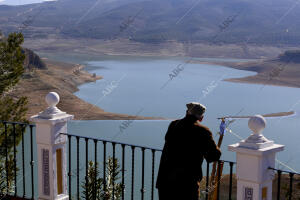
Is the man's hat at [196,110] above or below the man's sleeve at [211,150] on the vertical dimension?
above

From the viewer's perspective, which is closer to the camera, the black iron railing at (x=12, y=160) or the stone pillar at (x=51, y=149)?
the stone pillar at (x=51, y=149)

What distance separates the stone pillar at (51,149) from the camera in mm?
4660

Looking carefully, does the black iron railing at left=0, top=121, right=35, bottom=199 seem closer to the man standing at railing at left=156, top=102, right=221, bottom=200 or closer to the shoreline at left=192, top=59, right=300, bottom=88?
the man standing at railing at left=156, top=102, right=221, bottom=200

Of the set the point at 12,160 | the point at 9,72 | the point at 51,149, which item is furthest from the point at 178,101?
the point at 51,149

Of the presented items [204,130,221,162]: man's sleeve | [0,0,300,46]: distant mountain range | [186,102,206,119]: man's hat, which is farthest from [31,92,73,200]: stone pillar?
[0,0,300,46]: distant mountain range

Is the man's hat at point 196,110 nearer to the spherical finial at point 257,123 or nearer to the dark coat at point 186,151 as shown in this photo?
the dark coat at point 186,151

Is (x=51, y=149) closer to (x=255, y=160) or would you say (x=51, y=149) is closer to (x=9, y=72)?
(x=255, y=160)

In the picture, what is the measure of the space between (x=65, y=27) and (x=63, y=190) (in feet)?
556

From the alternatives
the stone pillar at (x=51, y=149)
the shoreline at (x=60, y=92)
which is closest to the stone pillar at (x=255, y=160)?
the stone pillar at (x=51, y=149)

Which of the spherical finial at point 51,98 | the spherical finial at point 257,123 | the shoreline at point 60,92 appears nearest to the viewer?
the spherical finial at point 257,123

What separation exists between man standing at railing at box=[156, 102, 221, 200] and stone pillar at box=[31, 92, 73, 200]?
1.77m

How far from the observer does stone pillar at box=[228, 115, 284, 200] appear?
3395 millimetres

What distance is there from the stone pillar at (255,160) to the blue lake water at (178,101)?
70.2 ft

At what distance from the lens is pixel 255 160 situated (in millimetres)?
3406
